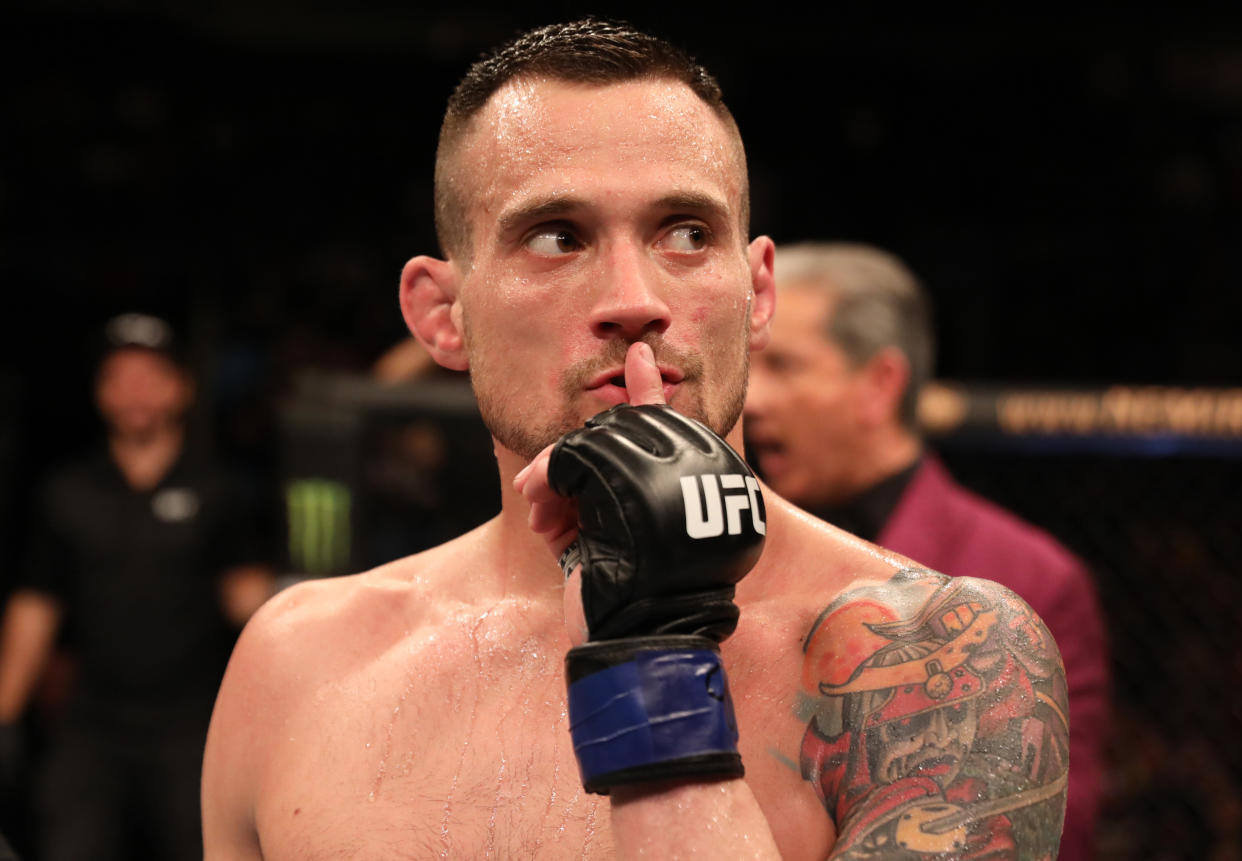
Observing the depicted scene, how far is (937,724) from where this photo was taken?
1193mm

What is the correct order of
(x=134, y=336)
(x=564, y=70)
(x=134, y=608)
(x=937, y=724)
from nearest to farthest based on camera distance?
(x=937, y=724) < (x=564, y=70) < (x=134, y=608) < (x=134, y=336)

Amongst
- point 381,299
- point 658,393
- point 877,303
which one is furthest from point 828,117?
point 658,393

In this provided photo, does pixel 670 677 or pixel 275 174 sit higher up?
pixel 275 174

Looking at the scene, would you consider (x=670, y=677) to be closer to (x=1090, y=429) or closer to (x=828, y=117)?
(x=1090, y=429)

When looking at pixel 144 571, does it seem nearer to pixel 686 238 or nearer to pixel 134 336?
pixel 134 336

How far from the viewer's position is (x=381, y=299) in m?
6.42

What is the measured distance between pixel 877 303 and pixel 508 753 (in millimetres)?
1683

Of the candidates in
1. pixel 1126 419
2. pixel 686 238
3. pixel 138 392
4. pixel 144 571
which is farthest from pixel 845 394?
pixel 138 392

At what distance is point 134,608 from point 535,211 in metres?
2.67

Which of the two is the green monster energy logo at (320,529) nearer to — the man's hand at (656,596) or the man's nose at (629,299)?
the man's nose at (629,299)

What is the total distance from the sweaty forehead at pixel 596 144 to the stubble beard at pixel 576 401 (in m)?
0.16

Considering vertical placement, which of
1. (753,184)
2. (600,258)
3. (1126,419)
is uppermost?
(753,184)

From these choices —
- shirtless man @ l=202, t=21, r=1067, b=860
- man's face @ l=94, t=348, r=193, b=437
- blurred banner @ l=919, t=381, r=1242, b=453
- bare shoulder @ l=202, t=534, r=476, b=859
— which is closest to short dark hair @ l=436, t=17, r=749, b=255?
shirtless man @ l=202, t=21, r=1067, b=860

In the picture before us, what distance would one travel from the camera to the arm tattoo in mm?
1142
